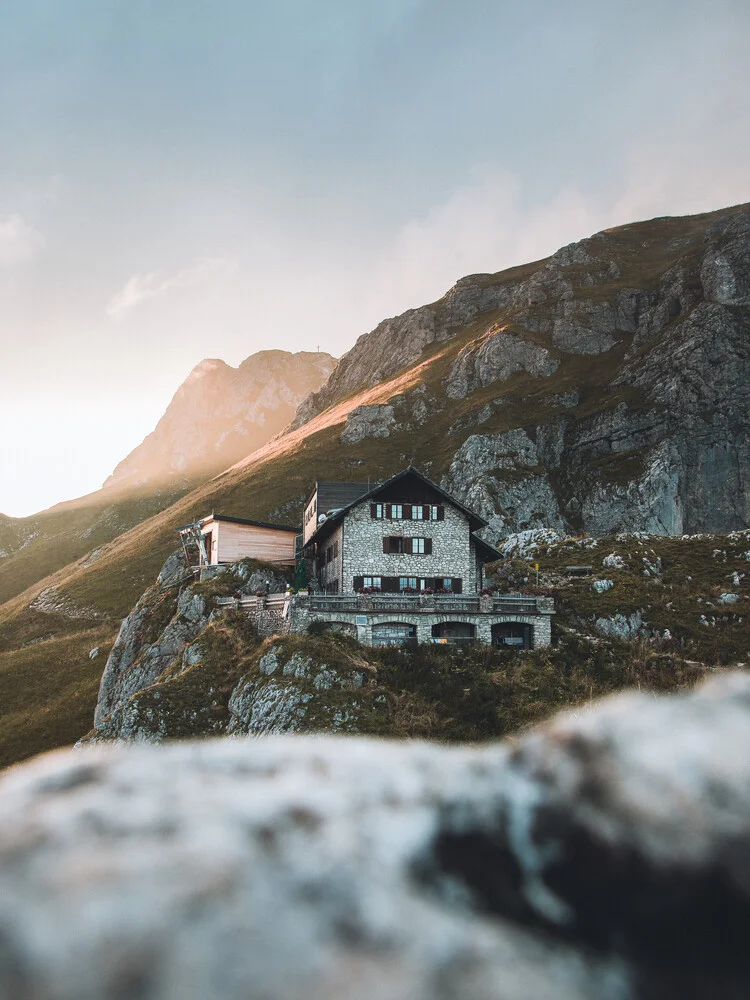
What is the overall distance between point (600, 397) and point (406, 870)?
382ft

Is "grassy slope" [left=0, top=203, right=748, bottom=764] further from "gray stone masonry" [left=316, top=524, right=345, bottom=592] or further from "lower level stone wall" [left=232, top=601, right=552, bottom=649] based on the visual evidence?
"lower level stone wall" [left=232, top=601, right=552, bottom=649]

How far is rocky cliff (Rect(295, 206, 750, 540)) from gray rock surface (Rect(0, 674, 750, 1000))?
277 feet

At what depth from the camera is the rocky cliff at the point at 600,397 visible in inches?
3509

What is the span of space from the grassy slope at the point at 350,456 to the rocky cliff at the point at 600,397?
612 millimetres

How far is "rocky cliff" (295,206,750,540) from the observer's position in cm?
8912

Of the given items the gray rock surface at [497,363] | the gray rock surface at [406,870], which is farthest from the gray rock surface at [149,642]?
the gray rock surface at [497,363]

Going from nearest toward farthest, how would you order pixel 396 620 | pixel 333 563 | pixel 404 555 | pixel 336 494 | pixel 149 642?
pixel 396 620, pixel 404 555, pixel 333 563, pixel 149 642, pixel 336 494

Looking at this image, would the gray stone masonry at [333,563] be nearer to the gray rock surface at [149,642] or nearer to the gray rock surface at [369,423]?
the gray rock surface at [149,642]

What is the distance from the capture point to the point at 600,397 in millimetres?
108438

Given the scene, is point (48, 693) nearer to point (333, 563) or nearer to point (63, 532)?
point (333, 563)

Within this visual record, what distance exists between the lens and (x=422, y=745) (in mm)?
3344

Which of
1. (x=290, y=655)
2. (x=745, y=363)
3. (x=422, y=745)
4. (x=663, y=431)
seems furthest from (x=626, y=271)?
(x=422, y=745)

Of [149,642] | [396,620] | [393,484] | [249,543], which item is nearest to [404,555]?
[393,484]

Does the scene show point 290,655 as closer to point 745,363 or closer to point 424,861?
point 424,861
